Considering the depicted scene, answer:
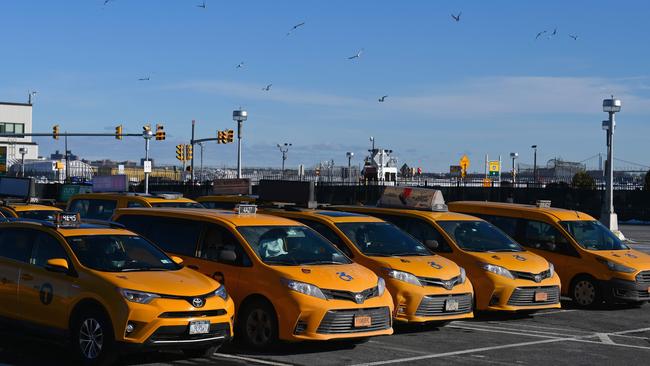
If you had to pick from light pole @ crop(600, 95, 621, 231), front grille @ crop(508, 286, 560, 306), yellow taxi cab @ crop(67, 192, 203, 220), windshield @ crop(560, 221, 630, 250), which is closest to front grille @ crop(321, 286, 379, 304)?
front grille @ crop(508, 286, 560, 306)

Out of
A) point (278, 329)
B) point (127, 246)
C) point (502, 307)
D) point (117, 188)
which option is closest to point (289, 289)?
point (278, 329)

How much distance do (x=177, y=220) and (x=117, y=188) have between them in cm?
1024

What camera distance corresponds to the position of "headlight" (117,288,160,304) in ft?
30.4

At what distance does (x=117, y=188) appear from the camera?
72.9 ft

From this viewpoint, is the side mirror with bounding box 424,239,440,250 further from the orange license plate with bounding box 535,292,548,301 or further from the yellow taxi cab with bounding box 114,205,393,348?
the yellow taxi cab with bounding box 114,205,393,348

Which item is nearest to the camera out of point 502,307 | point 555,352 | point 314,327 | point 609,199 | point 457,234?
point 314,327

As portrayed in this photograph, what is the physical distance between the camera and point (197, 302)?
9523mm

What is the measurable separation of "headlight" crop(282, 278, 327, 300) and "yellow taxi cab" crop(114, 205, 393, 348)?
0.04 feet

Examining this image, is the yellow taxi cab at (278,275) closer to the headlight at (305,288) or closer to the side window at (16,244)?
the headlight at (305,288)

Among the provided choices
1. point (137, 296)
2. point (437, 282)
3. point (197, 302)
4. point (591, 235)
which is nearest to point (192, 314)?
point (197, 302)

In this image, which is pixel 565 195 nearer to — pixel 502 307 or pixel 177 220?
pixel 502 307

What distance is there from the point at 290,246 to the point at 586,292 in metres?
6.52

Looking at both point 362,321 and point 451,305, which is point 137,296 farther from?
point 451,305

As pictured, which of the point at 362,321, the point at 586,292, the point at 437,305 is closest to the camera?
the point at 362,321
